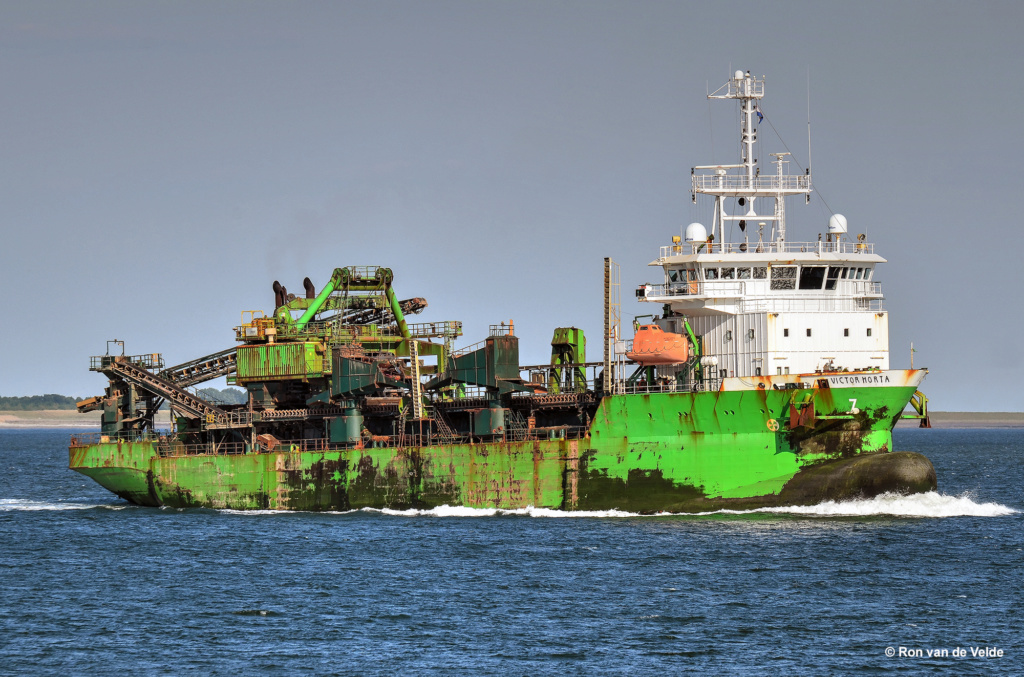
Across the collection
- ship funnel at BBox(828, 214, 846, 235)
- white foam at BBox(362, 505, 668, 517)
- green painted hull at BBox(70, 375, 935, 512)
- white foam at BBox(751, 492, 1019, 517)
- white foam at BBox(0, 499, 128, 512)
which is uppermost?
ship funnel at BBox(828, 214, 846, 235)

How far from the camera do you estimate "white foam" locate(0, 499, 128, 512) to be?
56.4 meters

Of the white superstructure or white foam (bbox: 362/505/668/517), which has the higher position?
the white superstructure

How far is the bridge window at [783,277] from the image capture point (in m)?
45.9

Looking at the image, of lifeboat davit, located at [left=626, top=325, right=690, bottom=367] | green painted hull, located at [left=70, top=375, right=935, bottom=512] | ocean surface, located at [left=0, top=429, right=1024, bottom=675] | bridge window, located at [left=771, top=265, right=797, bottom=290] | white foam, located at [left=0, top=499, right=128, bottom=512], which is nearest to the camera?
ocean surface, located at [left=0, top=429, right=1024, bottom=675]

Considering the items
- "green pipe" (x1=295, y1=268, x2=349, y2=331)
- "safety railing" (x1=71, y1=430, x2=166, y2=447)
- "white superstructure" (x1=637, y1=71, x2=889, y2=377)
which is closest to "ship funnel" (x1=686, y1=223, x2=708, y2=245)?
"white superstructure" (x1=637, y1=71, x2=889, y2=377)

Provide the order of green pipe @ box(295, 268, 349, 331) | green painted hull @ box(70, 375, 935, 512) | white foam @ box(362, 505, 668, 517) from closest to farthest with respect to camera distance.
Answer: green painted hull @ box(70, 375, 935, 512)
white foam @ box(362, 505, 668, 517)
green pipe @ box(295, 268, 349, 331)

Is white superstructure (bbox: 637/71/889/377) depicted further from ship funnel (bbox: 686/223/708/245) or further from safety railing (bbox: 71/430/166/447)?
safety railing (bbox: 71/430/166/447)

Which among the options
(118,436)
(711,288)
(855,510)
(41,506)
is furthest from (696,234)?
(41,506)

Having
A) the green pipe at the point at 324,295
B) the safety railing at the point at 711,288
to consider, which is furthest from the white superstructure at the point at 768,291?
the green pipe at the point at 324,295

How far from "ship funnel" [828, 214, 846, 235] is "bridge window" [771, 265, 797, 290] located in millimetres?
2411

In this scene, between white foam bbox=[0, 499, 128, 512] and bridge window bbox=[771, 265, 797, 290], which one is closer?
bridge window bbox=[771, 265, 797, 290]

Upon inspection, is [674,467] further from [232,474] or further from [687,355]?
[232,474]

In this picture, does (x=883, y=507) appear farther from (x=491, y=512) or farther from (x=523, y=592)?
(x=523, y=592)

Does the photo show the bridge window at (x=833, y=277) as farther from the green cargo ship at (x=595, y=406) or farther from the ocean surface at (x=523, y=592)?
the ocean surface at (x=523, y=592)
